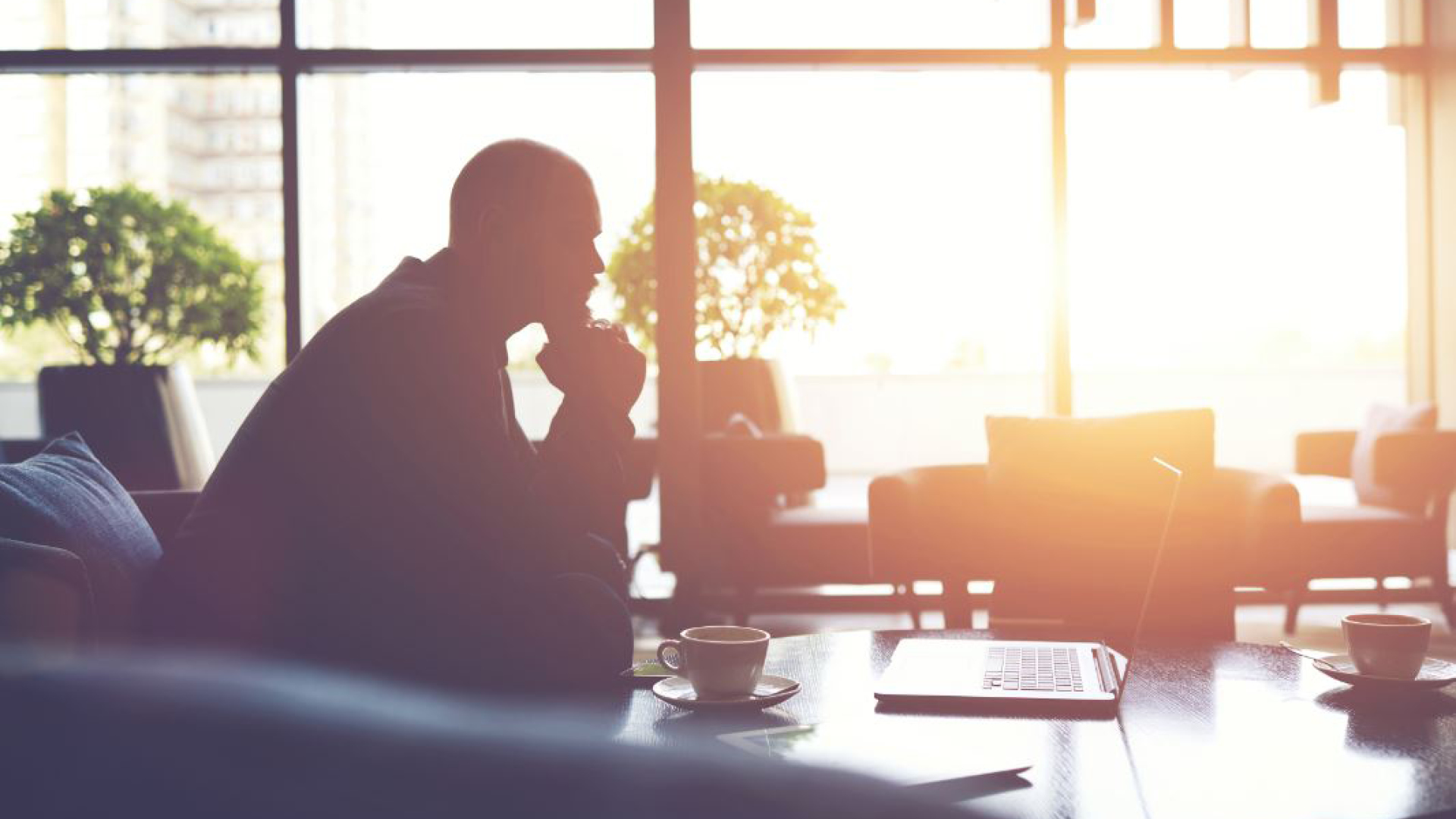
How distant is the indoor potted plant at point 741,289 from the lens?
4641 millimetres

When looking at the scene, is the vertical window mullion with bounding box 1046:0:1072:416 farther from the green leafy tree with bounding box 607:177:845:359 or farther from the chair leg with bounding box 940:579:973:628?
the chair leg with bounding box 940:579:973:628

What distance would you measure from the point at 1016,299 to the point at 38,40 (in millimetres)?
4202

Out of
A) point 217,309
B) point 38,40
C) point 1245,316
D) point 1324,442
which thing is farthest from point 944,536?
point 1245,316

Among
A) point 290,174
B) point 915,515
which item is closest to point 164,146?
point 290,174

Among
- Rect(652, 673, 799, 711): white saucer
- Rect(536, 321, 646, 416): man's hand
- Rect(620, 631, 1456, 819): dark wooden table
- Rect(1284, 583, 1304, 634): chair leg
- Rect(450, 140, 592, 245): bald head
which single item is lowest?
Rect(1284, 583, 1304, 634): chair leg

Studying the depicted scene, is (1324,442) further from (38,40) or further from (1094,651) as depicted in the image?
(38,40)

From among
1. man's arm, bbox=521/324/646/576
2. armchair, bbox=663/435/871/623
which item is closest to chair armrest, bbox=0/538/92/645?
man's arm, bbox=521/324/646/576

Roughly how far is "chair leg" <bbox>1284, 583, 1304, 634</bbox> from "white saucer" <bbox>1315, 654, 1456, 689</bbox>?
306 cm

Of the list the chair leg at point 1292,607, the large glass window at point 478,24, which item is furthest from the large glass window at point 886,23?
the chair leg at point 1292,607

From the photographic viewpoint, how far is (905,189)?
523 cm

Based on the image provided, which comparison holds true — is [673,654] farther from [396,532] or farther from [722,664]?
[396,532]

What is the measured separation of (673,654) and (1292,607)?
3635 mm

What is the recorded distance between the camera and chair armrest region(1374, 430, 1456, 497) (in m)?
4.04

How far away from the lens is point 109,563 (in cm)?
139
